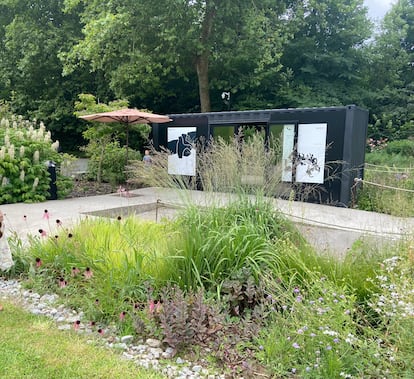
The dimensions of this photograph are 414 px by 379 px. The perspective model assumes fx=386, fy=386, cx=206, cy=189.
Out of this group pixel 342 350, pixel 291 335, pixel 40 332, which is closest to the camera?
pixel 342 350

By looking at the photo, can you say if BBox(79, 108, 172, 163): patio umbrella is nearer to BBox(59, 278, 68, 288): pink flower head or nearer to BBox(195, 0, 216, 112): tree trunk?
BBox(195, 0, 216, 112): tree trunk

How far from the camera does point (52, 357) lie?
197cm

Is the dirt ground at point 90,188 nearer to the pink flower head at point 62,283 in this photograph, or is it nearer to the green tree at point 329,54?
the pink flower head at point 62,283

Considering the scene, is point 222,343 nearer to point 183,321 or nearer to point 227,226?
point 183,321

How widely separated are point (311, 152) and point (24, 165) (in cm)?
558

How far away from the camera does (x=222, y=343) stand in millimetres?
2129

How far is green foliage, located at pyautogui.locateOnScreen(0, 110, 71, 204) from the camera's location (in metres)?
6.95

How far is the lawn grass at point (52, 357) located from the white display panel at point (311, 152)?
6125 mm

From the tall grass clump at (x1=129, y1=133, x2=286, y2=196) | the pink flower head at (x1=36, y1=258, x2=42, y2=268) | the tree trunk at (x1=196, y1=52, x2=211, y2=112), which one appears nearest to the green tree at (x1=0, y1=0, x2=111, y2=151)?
the tree trunk at (x1=196, y1=52, x2=211, y2=112)

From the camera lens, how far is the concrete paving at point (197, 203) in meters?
3.37

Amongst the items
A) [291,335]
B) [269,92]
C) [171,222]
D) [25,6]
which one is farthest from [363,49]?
[291,335]

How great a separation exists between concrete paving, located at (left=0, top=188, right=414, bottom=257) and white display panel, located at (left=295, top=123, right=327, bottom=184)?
2.04 ft

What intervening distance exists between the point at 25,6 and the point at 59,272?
1781 centimetres

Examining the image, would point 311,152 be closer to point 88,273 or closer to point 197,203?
point 197,203
